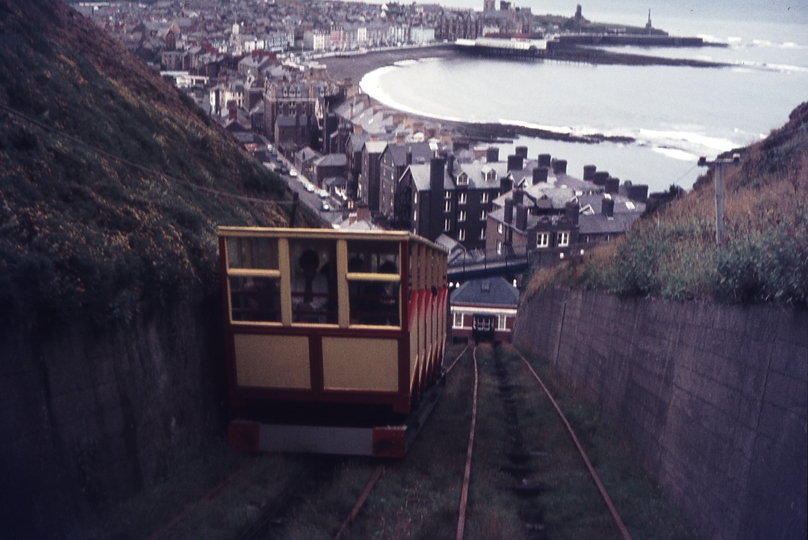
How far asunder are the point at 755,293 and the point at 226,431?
692 cm

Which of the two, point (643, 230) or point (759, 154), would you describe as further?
point (759, 154)

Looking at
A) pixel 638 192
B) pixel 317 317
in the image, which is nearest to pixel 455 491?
pixel 317 317

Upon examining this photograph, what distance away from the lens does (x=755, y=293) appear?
7.64 metres

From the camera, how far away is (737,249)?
8.44 meters

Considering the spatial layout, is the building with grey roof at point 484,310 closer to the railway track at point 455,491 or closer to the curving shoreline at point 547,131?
the curving shoreline at point 547,131

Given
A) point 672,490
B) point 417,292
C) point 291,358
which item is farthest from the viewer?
point 417,292

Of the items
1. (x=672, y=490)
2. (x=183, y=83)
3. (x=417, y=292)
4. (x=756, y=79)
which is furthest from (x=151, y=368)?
(x=183, y=83)

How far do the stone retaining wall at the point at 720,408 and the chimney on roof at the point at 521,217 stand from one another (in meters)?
44.5

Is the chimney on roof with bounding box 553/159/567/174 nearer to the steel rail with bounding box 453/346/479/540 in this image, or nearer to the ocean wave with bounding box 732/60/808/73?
the ocean wave with bounding box 732/60/808/73

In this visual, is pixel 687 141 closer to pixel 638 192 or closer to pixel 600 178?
pixel 638 192

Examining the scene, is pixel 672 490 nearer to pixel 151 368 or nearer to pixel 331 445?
pixel 331 445

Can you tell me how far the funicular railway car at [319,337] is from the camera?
9.48 m

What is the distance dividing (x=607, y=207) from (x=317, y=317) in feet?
169

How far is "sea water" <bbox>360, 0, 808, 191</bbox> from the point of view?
182 feet
